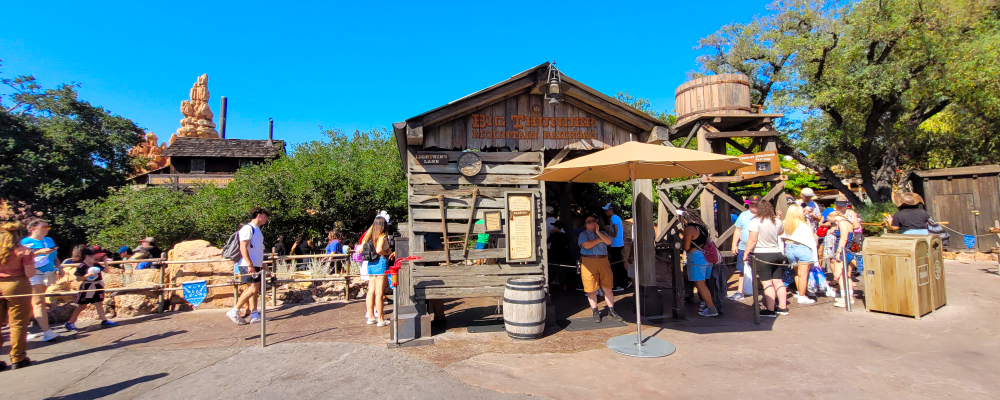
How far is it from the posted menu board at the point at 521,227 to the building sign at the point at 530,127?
970mm

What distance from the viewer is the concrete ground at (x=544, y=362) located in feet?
13.8

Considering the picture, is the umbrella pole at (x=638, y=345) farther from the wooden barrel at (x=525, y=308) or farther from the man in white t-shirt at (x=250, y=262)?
the man in white t-shirt at (x=250, y=262)

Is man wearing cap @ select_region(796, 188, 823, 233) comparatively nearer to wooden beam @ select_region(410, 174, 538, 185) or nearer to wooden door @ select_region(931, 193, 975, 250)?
wooden beam @ select_region(410, 174, 538, 185)

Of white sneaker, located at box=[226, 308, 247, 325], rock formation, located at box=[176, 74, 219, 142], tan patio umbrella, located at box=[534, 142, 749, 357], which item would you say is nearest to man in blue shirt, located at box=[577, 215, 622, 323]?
tan patio umbrella, located at box=[534, 142, 749, 357]

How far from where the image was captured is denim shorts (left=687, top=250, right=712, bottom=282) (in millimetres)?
6696

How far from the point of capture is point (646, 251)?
6969 mm

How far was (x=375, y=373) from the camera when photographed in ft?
15.5

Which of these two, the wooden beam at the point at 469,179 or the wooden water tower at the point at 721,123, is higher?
the wooden water tower at the point at 721,123

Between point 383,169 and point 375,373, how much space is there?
41.9 ft

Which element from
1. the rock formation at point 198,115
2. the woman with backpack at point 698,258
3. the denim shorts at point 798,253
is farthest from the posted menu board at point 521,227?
the rock formation at point 198,115

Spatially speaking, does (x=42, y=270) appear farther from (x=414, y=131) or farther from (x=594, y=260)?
(x=594, y=260)

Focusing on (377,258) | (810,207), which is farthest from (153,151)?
(810,207)

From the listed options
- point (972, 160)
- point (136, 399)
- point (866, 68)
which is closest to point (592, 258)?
point (136, 399)

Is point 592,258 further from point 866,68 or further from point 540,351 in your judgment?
point 866,68
